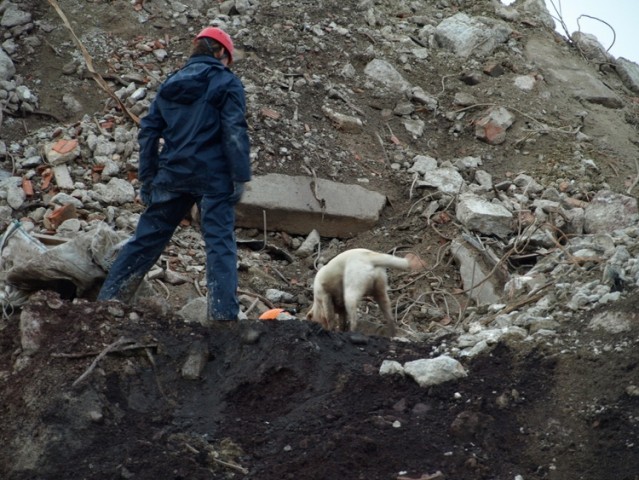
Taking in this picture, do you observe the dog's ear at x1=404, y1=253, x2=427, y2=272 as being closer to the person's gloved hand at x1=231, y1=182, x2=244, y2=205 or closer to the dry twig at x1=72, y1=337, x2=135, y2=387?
the person's gloved hand at x1=231, y1=182, x2=244, y2=205

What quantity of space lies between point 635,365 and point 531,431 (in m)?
0.74

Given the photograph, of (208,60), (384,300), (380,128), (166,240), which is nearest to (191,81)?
(208,60)

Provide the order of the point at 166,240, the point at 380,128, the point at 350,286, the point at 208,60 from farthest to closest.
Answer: the point at 380,128 < the point at 350,286 < the point at 166,240 < the point at 208,60

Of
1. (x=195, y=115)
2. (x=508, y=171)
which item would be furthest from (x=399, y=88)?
(x=195, y=115)

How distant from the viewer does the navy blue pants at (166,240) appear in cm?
705

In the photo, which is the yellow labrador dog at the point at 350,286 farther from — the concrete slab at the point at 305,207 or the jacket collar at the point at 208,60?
the concrete slab at the point at 305,207

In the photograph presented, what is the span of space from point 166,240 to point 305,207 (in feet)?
11.0

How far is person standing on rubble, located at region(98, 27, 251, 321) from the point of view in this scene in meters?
7.08

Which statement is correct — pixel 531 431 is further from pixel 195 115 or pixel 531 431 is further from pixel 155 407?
pixel 195 115

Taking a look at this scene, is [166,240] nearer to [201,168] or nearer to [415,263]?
[201,168]

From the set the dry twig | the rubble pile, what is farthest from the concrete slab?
the dry twig

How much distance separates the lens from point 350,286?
7.94 metres

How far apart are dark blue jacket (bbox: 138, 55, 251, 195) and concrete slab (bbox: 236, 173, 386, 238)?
3269mm

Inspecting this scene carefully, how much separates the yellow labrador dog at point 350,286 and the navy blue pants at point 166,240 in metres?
1.07
